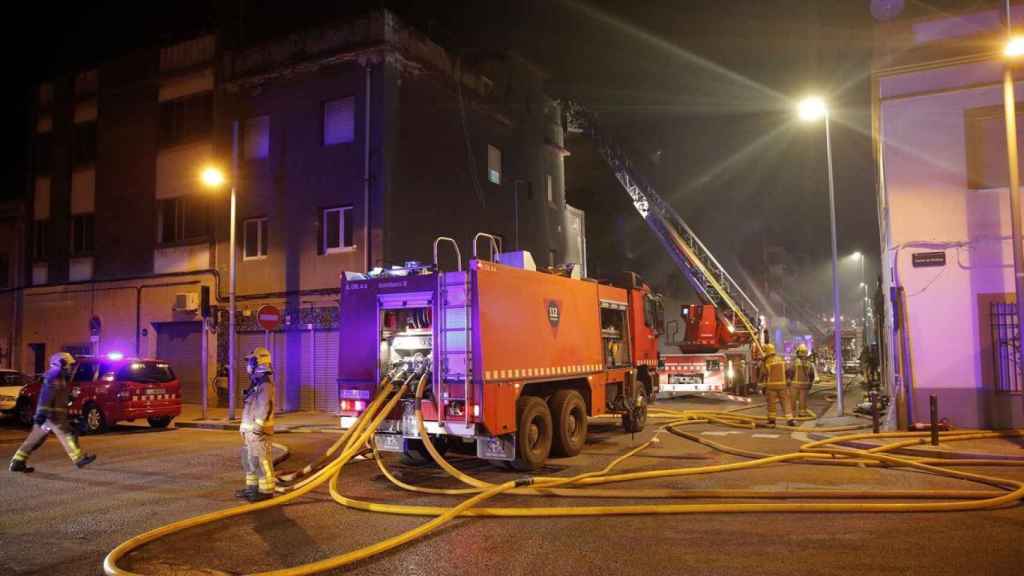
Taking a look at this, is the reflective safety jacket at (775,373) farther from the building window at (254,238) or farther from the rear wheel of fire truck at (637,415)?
the building window at (254,238)

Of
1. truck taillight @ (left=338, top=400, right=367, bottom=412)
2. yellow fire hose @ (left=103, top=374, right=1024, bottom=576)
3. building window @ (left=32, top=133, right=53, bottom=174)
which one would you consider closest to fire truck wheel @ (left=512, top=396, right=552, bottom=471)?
yellow fire hose @ (left=103, top=374, right=1024, bottom=576)

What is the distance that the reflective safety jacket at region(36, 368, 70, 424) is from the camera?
1022cm

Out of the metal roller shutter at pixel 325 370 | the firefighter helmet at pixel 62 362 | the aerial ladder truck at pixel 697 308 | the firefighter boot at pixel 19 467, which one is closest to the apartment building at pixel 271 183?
the metal roller shutter at pixel 325 370

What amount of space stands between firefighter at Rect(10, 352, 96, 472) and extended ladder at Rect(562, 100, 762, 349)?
62.9 feet

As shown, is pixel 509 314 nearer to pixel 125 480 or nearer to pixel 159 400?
pixel 125 480

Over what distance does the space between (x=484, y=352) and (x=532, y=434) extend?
1.63 m

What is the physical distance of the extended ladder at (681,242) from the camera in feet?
80.4

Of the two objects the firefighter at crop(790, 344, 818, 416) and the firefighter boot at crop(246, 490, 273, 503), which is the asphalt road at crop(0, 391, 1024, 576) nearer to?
the firefighter boot at crop(246, 490, 273, 503)

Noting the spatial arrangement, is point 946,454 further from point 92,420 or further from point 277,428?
point 92,420

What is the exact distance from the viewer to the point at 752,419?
15.1 m

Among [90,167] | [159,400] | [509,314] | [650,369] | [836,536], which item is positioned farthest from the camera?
[90,167]

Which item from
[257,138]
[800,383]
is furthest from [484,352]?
[257,138]

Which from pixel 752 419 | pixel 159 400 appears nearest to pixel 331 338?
pixel 159 400

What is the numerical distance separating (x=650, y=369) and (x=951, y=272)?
225 inches
